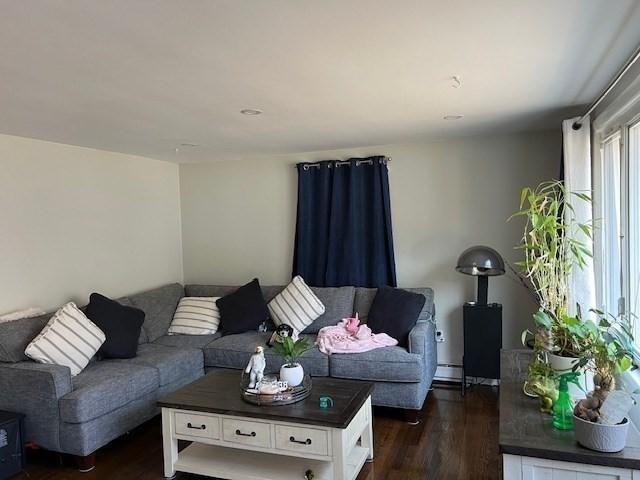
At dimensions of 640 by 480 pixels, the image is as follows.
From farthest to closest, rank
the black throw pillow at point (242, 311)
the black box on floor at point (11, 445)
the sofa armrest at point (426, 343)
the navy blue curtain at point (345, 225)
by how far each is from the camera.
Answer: the navy blue curtain at point (345, 225), the black throw pillow at point (242, 311), the sofa armrest at point (426, 343), the black box on floor at point (11, 445)

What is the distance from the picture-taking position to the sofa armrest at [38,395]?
3.00 metres

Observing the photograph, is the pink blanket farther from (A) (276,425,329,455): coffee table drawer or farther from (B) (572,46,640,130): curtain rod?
(B) (572,46,640,130): curtain rod

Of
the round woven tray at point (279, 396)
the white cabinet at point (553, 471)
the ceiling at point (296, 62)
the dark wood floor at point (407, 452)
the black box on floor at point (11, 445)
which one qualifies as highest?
the ceiling at point (296, 62)

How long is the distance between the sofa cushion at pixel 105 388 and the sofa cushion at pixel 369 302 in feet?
5.99

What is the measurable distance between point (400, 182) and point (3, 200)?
3.33 m

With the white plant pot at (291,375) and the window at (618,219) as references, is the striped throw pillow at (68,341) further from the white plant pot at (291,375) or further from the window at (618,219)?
the window at (618,219)

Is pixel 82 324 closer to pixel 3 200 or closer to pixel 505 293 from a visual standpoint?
pixel 3 200

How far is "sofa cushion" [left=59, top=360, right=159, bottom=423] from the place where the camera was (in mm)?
2979

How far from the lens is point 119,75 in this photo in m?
2.33

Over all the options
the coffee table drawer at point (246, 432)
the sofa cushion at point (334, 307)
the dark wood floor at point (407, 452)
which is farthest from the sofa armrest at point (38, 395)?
the sofa cushion at point (334, 307)

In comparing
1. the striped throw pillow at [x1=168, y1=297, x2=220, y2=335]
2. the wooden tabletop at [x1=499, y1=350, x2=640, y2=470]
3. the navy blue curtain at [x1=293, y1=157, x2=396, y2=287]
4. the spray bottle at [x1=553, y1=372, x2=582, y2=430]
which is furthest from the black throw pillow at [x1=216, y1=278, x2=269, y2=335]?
the spray bottle at [x1=553, y1=372, x2=582, y2=430]

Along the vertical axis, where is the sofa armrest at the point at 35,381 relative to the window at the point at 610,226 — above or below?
below

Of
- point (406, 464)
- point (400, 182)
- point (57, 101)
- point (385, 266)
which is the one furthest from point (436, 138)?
point (57, 101)

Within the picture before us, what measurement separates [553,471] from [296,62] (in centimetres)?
191
